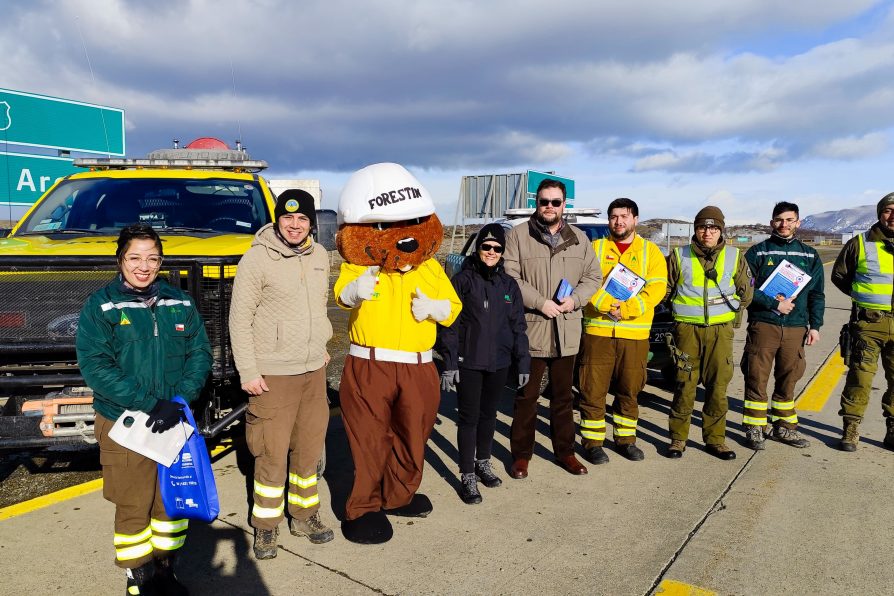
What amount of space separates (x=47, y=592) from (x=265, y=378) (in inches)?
53.5

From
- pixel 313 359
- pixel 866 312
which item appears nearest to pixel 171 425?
pixel 313 359

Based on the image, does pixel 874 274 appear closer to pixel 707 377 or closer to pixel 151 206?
pixel 707 377

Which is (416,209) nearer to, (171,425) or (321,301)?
(321,301)

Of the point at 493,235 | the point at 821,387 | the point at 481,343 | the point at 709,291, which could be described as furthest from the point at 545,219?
the point at 821,387

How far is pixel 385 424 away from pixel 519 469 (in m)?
1.27

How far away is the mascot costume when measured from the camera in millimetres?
3527

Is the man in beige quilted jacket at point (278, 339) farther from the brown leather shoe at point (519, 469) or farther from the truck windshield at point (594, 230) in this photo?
the truck windshield at point (594, 230)

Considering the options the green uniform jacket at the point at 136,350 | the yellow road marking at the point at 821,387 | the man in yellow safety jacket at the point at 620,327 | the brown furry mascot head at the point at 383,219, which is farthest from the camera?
the yellow road marking at the point at 821,387

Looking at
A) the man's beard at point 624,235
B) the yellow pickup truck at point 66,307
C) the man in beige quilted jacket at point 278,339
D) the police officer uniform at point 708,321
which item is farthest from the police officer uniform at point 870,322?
the yellow pickup truck at point 66,307

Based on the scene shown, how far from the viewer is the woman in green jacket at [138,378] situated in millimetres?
2717

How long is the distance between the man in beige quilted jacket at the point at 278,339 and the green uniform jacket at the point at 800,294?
3617 millimetres

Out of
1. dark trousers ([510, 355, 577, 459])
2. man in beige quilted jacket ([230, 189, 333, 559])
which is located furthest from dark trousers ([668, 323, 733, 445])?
man in beige quilted jacket ([230, 189, 333, 559])

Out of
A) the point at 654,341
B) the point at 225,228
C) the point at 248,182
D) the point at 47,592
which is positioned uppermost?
the point at 248,182

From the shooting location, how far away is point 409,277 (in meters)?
3.63
